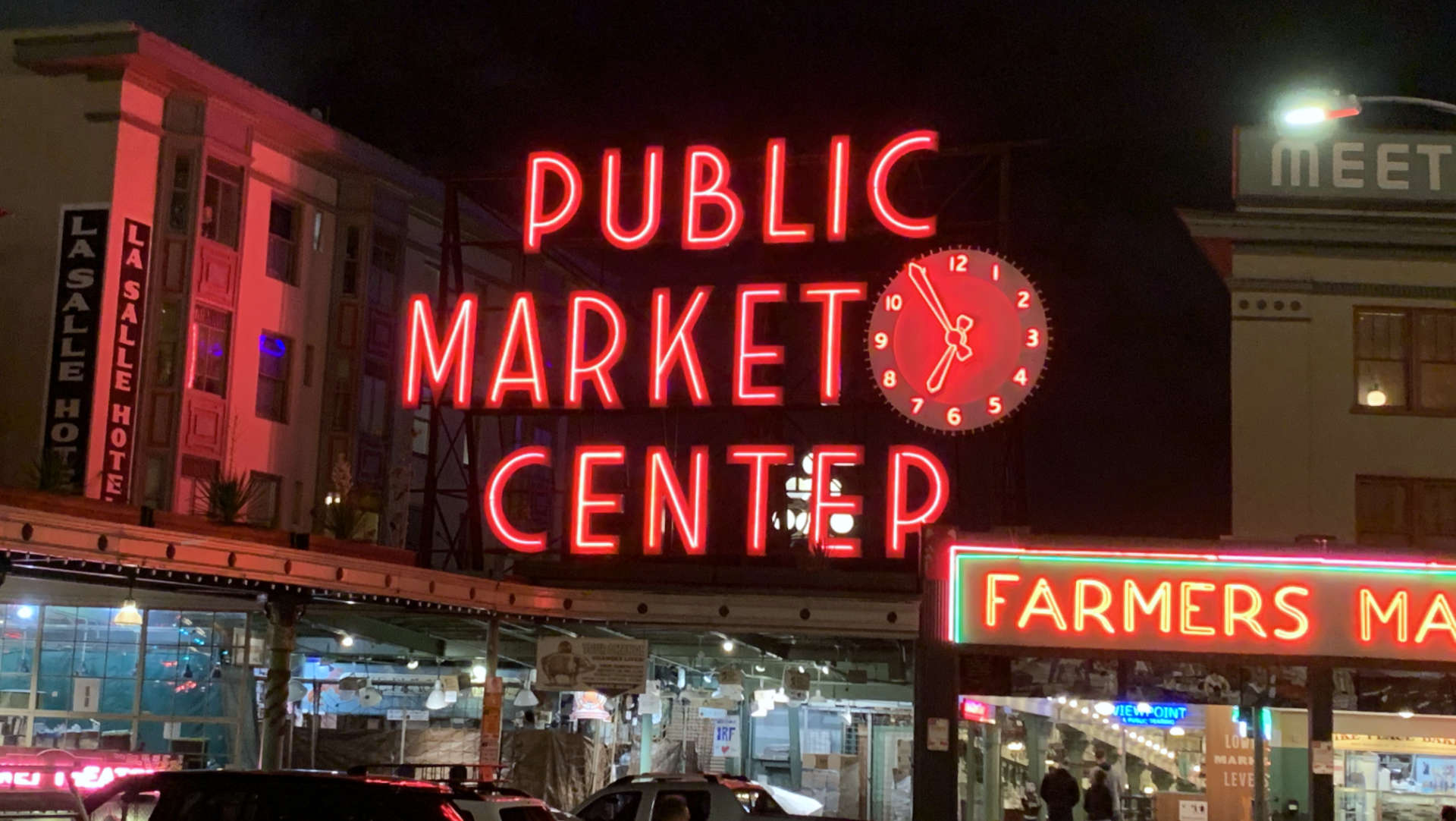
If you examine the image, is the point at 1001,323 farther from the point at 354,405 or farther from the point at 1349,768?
the point at 354,405

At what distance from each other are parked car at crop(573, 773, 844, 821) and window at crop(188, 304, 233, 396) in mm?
17147

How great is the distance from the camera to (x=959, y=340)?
3216cm

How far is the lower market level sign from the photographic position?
67.9 feet

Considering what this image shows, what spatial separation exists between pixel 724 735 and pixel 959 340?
10583 mm

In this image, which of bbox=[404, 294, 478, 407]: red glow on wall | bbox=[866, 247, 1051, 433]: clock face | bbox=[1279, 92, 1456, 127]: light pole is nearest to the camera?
bbox=[1279, 92, 1456, 127]: light pole

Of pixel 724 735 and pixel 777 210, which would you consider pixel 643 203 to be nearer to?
pixel 777 210

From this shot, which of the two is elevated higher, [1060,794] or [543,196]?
[543,196]

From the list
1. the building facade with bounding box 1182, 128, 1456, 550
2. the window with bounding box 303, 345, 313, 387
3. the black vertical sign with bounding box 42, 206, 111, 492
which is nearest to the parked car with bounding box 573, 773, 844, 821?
the building facade with bounding box 1182, 128, 1456, 550

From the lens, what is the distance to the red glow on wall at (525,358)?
112ft

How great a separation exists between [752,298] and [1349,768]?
13.8 m

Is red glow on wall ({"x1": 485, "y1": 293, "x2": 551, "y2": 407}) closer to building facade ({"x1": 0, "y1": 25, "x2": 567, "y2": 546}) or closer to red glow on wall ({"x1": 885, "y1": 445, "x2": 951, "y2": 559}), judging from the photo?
building facade ({"x1": 0, "y1": 25, "x2": 567, "y2": 546})

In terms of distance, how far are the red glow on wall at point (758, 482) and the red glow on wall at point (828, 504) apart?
628 millimetres

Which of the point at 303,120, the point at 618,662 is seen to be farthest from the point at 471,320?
the point at 618,662

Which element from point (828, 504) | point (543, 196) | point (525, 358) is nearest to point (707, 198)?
point (543, 196)
